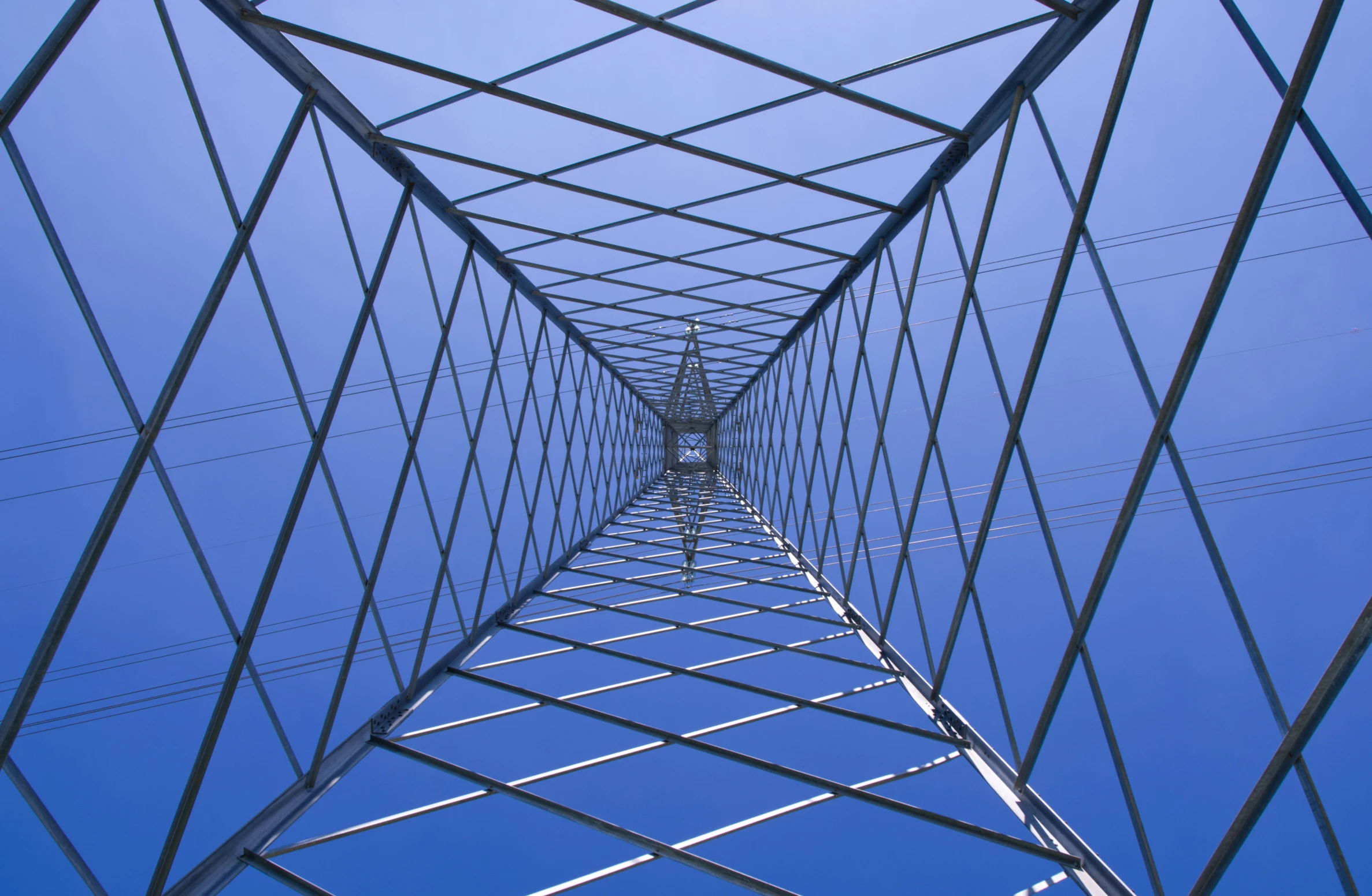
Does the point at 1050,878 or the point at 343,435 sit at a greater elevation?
the point at 343,435

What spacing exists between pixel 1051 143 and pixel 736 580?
766 centimetres

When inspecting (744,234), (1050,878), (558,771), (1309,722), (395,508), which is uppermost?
(744,234)

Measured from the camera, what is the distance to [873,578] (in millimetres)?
8227

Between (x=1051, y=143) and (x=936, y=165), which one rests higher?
(x=936, y=165)

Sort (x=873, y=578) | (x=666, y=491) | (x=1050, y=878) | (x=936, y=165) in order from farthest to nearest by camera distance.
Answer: (x=666, y=491) < (x=873, y=578) < (x=936, y=165) < (x=1050, y=878)

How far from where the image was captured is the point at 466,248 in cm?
837

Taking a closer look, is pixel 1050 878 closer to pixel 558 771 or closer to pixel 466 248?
pixel 558 771

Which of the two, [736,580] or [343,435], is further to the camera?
[343,435]

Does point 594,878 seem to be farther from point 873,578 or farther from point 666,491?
point 666,491

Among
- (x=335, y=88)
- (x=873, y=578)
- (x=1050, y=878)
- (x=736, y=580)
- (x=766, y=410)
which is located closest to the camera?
(x=1050, y=878)

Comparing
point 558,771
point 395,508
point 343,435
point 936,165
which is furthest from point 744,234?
point 343,435

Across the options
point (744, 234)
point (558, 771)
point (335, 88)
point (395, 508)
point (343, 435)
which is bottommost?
point (558, 771)

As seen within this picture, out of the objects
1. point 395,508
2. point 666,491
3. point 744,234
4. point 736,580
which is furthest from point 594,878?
point 666,491

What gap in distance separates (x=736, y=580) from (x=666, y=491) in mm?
9471
